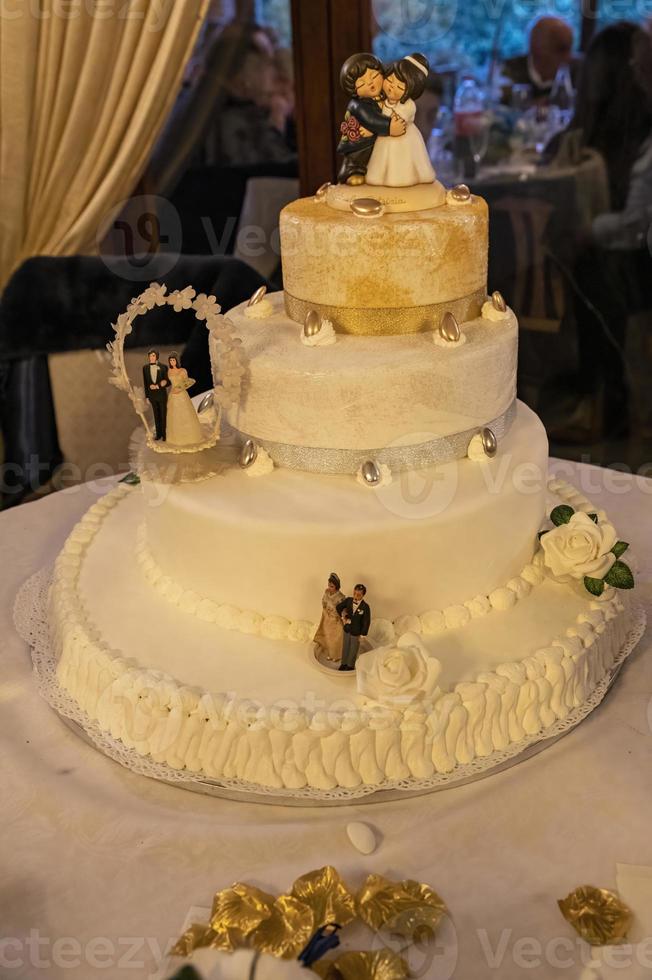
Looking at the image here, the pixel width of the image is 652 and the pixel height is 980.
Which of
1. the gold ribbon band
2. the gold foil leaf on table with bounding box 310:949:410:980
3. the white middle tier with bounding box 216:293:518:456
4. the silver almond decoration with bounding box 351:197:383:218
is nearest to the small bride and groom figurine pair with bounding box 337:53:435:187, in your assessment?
the silver almond decoration with bounding box 351:197:383:218

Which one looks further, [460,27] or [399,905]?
[460,27]

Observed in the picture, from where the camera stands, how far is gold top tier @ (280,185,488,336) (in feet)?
8.12

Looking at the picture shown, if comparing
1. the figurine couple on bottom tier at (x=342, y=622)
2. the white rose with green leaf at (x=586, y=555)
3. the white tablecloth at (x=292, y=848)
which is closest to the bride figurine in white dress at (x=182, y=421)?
the figurine couple on bottom tier at (x=342, y=622)

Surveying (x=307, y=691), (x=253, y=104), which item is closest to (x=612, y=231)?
(x=253, y=104)

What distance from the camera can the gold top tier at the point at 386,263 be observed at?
2475 mm

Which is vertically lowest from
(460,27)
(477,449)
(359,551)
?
(359,551)

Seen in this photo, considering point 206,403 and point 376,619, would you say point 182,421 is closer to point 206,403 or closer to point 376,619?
point 206,403

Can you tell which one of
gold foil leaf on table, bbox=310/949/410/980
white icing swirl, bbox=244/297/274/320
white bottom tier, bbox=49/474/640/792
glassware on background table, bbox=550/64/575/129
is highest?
glassware on background table, bbox=550/64/575/129

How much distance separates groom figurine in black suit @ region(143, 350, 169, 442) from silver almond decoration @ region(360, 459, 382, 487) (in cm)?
59

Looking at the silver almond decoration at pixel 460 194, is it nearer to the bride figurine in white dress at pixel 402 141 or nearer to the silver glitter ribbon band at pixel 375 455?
the bride figurine in white dress at pixel 402 141

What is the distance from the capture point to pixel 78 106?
4418 millimetres

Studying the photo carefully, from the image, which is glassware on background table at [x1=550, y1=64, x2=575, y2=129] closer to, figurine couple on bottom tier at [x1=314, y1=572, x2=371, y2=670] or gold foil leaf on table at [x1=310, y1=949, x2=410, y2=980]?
figurine couple on bottom tier at [x1=314, y1=572, x2=371, y2=670]

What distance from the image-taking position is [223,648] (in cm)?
243

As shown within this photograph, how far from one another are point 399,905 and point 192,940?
0.40m
